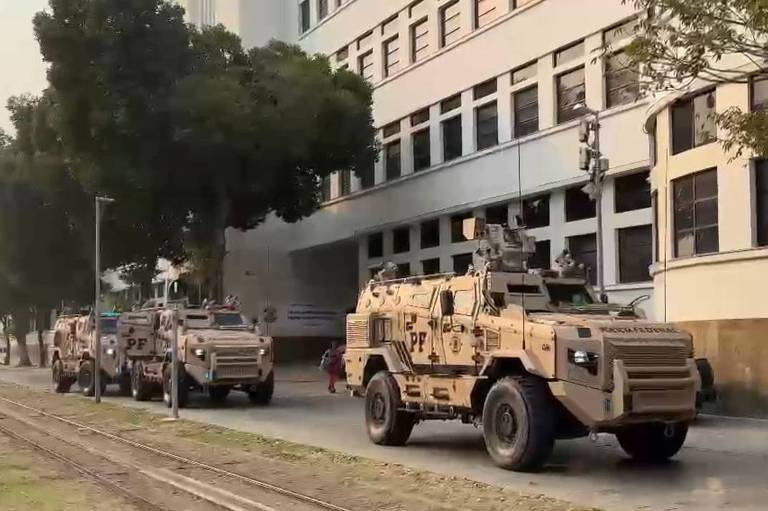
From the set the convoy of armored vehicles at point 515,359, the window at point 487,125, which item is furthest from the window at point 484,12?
the convoy of armored vehicles at point 515,359

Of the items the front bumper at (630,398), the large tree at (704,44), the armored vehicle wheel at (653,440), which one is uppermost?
the large tree at (704,44)

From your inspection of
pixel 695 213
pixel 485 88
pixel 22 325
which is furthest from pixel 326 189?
pixel 695 213

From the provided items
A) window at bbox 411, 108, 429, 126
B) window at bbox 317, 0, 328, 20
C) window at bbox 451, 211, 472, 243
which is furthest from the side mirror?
window at bbox 317, 0, 328, 20

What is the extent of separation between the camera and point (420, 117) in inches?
1506

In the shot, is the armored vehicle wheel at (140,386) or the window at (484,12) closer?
the armored vehicle wheel at (140,386)

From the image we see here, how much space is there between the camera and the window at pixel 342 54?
4437cm

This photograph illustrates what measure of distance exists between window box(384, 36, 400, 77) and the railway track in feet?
83.7

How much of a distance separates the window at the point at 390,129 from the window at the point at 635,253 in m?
14.2

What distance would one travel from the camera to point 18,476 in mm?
12195

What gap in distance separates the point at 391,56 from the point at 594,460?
2937cm

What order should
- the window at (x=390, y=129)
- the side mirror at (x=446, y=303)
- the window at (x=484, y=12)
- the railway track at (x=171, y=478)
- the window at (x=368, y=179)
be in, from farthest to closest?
the window at (x=368, y=179) < the window at (x=390, y=129) < the window at (x=484, y=12) < the side mirror at (x=446, y=303) < the railway track at (x=171, y=478)

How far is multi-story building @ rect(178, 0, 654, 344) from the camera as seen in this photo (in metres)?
28.1

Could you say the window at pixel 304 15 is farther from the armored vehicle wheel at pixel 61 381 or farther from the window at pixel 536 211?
the armored vehicle wheel at pixel 61 381

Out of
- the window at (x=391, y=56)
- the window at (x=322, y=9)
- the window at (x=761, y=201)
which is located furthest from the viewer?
the window at (x=322, y=9)
